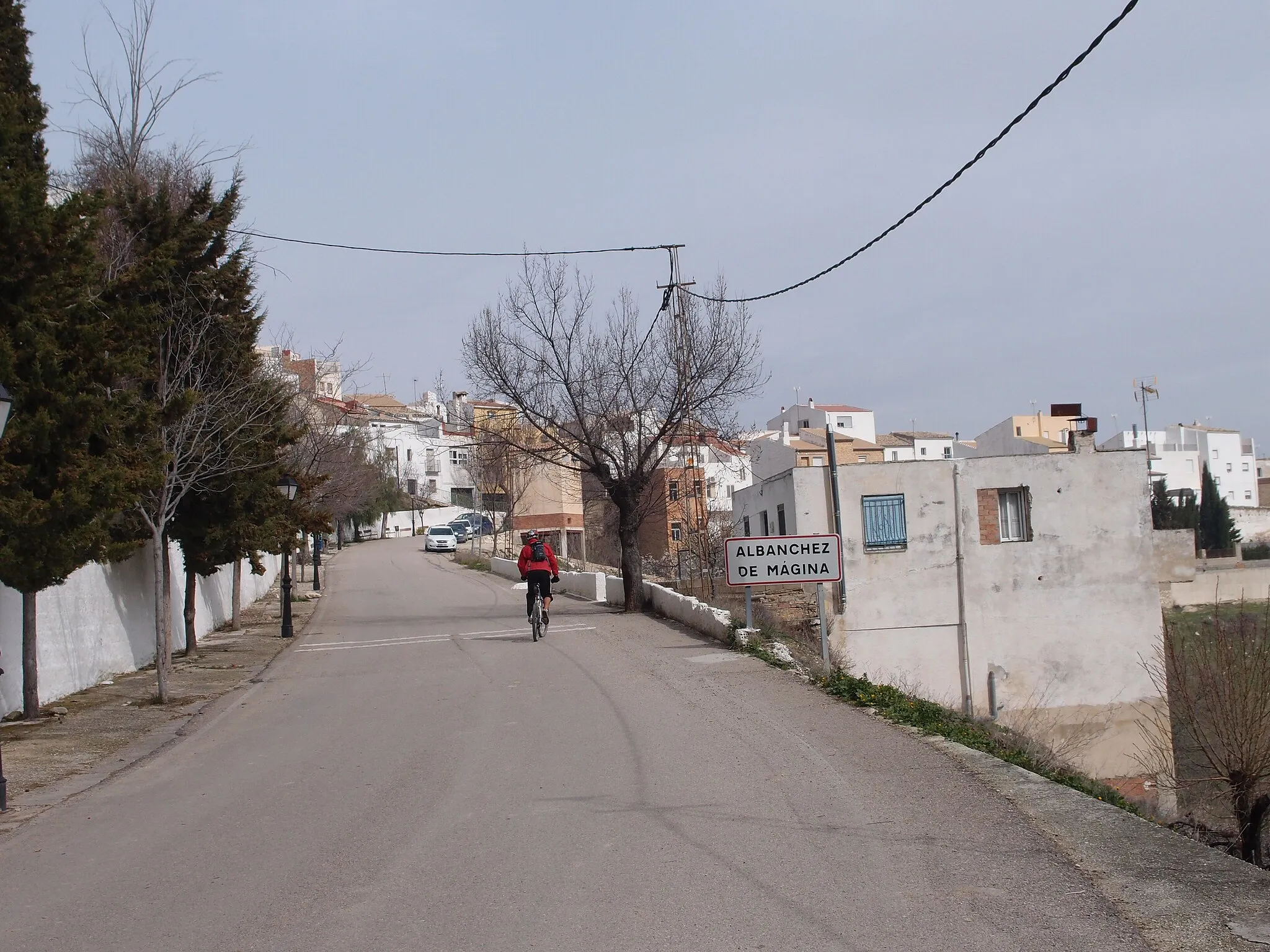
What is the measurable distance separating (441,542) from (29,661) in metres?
57.2

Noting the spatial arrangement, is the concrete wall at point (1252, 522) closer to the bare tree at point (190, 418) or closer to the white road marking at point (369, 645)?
the white road marking at point (369, 645)

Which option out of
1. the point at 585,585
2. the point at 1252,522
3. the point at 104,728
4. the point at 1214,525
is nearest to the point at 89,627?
the point at 104,728

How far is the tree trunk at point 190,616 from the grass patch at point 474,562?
29558 millimetres

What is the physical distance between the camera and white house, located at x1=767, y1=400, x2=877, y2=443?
8188 cm

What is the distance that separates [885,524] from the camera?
2867cm

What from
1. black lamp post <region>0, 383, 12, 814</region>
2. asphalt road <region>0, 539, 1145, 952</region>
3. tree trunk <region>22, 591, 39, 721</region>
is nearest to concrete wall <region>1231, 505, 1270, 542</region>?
asphalt road <region>0, 539, 1145, 952</region>

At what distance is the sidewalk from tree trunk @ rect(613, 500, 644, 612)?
7265 mm

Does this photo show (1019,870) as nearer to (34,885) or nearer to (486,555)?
(34,885)

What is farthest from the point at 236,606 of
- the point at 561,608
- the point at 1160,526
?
the point at 1160,526

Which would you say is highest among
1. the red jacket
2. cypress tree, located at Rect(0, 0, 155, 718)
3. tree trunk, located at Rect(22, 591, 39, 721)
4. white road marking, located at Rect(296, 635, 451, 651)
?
cypress tree, located at Rect(0, 0, 155, 718)

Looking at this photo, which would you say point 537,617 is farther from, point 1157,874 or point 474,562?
point 474,562

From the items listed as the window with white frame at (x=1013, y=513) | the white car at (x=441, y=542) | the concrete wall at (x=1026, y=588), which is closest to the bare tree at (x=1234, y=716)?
the concrete wall at (x=1026, y=588)

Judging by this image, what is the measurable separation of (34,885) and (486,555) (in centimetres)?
5401

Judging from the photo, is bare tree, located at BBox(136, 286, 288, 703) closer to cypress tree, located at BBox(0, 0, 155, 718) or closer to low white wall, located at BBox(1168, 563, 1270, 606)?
cypress tree, located at BBox(0, 0, 155, 718)
